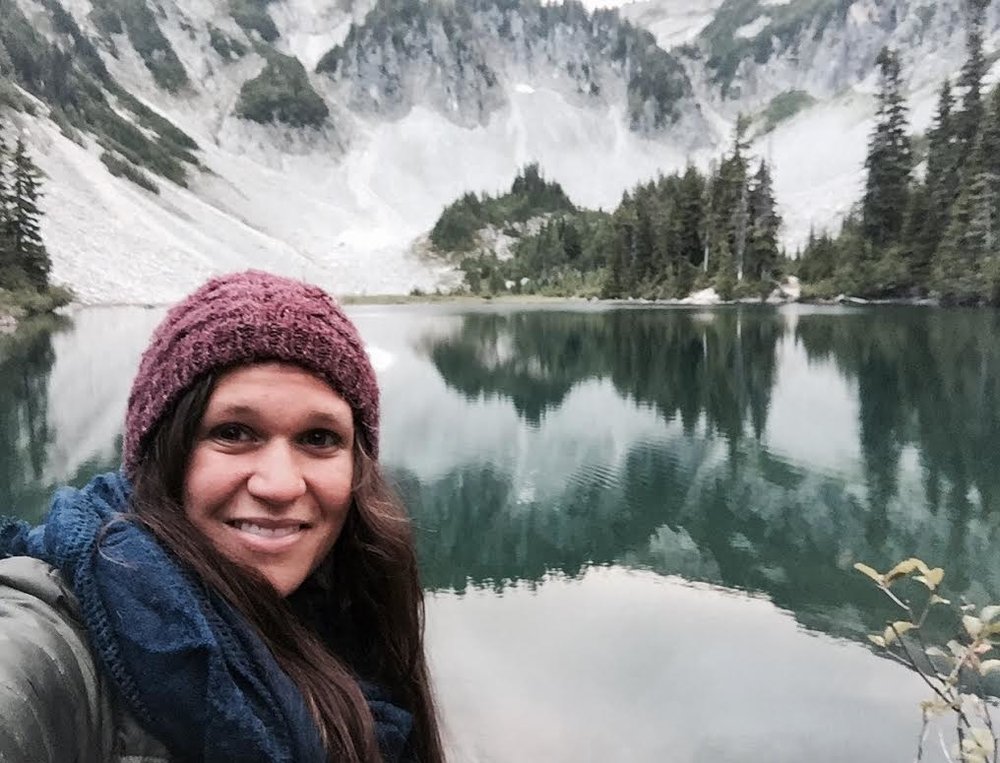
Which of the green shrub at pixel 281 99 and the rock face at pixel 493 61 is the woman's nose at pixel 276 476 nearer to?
the green shrub at pixel 281 99

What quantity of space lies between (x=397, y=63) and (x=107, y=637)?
16049 centimetres

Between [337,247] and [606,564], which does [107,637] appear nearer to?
[606,564]

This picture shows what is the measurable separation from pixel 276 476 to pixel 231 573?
0.15 m

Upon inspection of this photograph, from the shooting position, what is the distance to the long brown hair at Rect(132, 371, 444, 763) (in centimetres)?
111

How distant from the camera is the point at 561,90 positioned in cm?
16250

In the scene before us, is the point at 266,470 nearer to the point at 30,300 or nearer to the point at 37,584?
the point at 37,584

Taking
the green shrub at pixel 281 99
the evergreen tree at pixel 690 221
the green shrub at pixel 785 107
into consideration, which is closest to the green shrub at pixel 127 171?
the green shrub at pixel 281 99

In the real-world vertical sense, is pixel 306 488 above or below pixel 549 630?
above

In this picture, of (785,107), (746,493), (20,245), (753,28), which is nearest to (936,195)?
(746,493)

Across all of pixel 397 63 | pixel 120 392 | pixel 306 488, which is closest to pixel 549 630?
pixel 306 488

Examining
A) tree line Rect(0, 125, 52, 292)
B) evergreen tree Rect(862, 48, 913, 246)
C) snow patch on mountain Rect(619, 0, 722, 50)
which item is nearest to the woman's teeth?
tree line Rect(0, 125, 52, 292)

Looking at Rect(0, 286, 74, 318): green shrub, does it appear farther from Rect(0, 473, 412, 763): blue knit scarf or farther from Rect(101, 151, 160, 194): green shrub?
Rect(101, 151, 160, 194): green shrub

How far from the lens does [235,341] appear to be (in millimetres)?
1198

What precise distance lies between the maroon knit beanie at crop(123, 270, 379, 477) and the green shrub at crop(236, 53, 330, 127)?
138m
